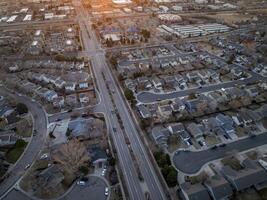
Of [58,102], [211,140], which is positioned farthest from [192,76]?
[58,102]

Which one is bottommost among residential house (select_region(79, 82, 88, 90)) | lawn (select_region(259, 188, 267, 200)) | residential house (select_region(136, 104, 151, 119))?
lawn (select_region(259, 188, 267, 200))

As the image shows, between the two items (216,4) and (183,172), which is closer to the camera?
(183,172)

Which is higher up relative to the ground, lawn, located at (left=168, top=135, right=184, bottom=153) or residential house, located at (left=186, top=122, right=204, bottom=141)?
residential house, located at (left=186, top=122, right=204, bottom=141)

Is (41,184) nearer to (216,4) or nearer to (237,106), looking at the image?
(237,106)

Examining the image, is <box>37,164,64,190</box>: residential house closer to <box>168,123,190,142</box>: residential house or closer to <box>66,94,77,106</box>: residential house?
<box>66,94,77,106</box>: residential house

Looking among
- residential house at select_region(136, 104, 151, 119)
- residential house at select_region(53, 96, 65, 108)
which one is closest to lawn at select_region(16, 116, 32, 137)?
residential house at select_region(53, 96, 65, 108)

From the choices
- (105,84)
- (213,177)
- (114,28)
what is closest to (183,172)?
(213,177)

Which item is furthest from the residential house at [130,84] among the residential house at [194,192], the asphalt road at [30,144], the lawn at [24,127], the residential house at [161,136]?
the residential house at [194,192]
